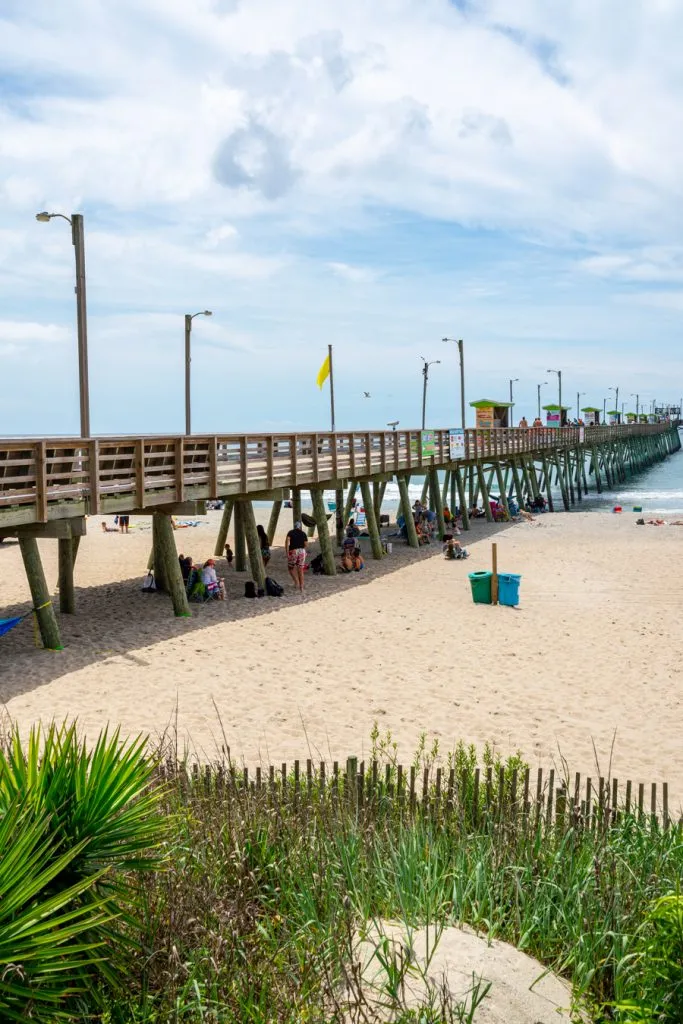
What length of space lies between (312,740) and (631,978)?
18.1 feet

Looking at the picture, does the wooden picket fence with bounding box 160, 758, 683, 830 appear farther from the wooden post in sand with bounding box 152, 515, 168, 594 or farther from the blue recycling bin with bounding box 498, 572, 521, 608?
the wooden post in sand with bounding box 152, 515, 168, 594

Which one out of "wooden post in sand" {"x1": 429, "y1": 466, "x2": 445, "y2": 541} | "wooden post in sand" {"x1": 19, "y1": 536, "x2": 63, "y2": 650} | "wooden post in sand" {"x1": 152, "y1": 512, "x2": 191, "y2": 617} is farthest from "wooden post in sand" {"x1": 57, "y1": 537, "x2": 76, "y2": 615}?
"wooden post in sand" {"x1": 429, "y1": 466, "x2": 445, "y2": 541}

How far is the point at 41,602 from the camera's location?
42.2 ft

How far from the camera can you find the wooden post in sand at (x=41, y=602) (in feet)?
42.2

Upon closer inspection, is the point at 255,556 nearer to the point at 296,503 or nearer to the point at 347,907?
the point at 296,503

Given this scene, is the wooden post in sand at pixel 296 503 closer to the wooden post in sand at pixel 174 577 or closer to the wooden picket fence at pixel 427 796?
the wooden post in sand at pixel 174 577

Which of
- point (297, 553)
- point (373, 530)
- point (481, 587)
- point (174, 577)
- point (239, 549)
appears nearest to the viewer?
point (174, 577)

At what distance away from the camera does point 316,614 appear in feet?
51.5

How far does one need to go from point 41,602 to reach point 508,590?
27.7ft

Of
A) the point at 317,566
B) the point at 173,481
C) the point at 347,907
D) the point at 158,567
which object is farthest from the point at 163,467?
the point at 347,907

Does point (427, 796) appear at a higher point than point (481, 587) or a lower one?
higher

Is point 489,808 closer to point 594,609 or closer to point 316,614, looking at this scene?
point 316,614

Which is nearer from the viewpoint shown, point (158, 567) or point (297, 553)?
point (158, 567)

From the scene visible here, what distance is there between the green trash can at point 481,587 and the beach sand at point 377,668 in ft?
0.92
